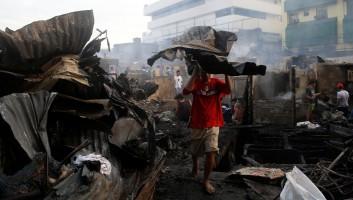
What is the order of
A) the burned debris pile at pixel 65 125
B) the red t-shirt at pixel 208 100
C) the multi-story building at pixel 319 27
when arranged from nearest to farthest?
the burned debris pile at pixel 65 125, the red t-shirt at pixel 208 100, the multi-story building at pixel 319 27

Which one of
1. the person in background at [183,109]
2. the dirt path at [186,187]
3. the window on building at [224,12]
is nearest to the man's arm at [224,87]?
the dirt path at [186,187]

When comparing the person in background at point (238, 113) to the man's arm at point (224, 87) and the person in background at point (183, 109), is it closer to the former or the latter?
the person in background at point (183, 109)

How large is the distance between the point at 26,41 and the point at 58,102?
3.10 feet

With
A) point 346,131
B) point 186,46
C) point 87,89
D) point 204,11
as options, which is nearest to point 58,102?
point 87,89

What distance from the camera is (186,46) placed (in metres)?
4.76

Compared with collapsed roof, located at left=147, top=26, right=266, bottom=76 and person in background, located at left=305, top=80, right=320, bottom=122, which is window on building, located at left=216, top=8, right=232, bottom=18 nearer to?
person in background, located at left=305, top=80, right=320, bottom=122

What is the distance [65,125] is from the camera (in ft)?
13.1

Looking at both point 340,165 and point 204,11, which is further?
point 204,11

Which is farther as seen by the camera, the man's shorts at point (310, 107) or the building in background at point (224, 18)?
the building in background at point (224, 18)

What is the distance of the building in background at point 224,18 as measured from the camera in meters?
39.9

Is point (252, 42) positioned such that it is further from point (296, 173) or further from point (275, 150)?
point (296, 173)

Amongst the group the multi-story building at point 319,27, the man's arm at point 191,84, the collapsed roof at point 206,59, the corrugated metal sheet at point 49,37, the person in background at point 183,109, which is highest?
the multi-story building at point 319,27

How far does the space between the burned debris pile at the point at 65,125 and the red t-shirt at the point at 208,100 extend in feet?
2.32

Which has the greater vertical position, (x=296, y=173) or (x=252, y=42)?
(x=252, y=42)
